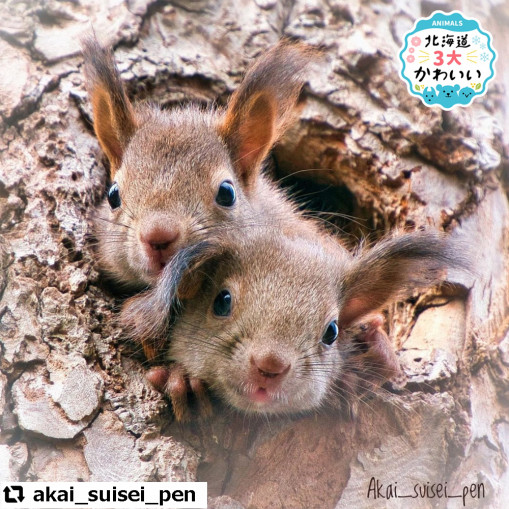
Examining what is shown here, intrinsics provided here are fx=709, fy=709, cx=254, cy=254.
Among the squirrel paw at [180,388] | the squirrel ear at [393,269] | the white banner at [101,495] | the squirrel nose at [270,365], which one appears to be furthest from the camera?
the squirrel ear at [393,269]

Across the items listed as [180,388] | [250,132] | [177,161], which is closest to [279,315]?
[180,388]

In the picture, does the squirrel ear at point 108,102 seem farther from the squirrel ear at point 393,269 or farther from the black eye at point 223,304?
the squirrel ear at point 393,269

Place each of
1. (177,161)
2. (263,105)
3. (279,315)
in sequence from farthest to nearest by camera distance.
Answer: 1. (263,105)
2. (177,161)
3. (279,315)

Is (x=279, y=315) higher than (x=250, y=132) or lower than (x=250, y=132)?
lower

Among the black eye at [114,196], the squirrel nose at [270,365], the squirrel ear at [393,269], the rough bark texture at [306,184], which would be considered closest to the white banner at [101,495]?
the rough bark texture at [306,184]

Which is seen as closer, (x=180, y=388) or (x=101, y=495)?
(x=101, y=495)

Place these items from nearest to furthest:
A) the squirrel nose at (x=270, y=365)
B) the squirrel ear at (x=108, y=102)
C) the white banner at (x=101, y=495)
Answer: the white banner at (x=101, y=495) < the squirrel nose at (x=270, y=365) < the squirrel ear at (x=108, y=102)

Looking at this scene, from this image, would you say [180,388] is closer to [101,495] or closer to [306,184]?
[101,495]

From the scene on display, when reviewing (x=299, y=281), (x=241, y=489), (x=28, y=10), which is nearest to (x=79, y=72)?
(x=28, y=10)
